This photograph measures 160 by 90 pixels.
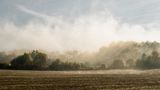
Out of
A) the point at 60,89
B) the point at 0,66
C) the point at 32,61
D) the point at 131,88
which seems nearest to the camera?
the point at 60,89

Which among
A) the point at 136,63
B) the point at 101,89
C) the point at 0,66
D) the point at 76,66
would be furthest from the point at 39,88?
the point at 136,63

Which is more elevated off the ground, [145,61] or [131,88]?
[145,61]

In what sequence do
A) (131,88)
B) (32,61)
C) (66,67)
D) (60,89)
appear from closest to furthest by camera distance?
(60,89), (131,88), (66,67), (32,61)

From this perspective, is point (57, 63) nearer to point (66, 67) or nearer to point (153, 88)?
point (66, 67)

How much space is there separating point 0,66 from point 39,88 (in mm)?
77195

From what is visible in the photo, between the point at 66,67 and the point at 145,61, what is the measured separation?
1298 inches

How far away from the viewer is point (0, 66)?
114 m

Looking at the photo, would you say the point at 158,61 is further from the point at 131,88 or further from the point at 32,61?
the point at 131,88

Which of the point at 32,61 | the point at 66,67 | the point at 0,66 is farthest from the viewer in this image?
the point at 32,61

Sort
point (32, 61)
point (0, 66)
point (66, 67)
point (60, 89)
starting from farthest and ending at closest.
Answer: point (32, 61) < point (66, 67) < point (0, 66) < point (60, 89)

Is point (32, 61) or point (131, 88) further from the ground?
point (32, 61)

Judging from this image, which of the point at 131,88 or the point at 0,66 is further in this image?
the point at 0,66

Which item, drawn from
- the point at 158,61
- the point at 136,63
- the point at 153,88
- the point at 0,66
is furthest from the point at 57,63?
the point at 153,88

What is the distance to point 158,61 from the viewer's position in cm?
13500
